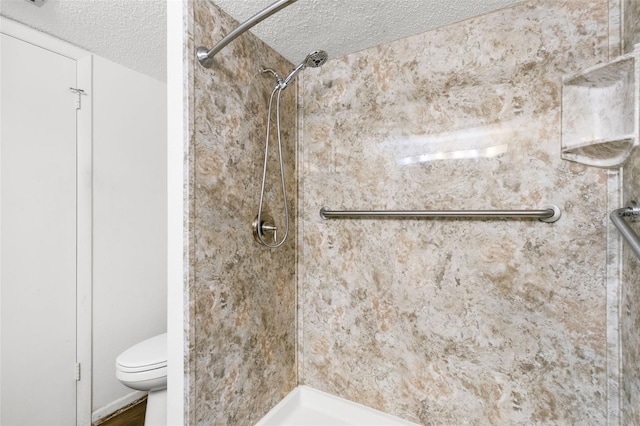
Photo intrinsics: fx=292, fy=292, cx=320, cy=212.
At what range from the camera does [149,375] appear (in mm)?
1551

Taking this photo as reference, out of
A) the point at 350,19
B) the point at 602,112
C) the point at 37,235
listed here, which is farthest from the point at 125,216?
the point at 602,112

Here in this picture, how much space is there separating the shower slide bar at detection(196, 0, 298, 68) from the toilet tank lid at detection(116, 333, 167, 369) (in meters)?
1.53

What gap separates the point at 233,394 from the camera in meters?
1.20

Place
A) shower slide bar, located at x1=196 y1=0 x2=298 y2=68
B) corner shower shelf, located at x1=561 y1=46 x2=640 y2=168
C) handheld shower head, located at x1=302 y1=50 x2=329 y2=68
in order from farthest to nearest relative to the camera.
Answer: handheld shower head, located at x1=302 y1=50 x2=329 y2=68 → shower slide bar, located at x1=196 y1=0 x2=298 y2=68 → corner shower shelf, located at x1=561 y1=46 x2=640 y2=168

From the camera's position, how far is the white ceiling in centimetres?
117

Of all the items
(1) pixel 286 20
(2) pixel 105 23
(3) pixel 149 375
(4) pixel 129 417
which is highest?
(2) pixel 105 23

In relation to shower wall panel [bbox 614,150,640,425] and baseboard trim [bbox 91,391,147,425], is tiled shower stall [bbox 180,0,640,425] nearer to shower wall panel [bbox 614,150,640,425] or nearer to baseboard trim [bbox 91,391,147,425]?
shower wall panel [bbox 614,150,640,425]

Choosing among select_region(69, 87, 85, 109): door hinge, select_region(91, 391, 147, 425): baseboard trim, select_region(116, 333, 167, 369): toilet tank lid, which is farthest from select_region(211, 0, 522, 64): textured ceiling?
select_region(91, 391, 147, 425): baseboard trim

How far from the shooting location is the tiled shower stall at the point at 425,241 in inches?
41.0

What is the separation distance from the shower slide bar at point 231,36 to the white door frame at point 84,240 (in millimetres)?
1217

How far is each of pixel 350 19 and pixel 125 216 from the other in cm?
183

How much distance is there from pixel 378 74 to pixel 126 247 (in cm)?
192

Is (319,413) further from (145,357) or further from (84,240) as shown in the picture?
(84,240)

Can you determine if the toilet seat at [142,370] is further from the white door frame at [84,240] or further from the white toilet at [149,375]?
the white door frame at [84,240]
